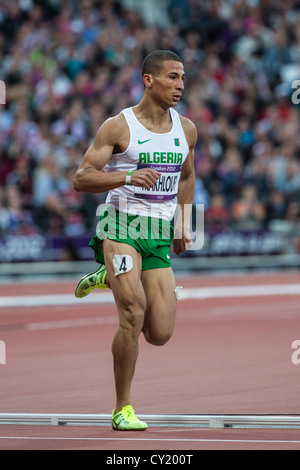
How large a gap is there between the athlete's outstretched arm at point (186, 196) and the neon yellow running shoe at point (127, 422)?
1.50 meters

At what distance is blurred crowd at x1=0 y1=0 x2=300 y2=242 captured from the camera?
22297 mm

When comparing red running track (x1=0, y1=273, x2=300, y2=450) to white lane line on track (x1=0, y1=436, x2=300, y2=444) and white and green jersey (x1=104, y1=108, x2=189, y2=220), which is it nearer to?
white lane line on track (x1=0, y1=436, x2=300, y2=444)

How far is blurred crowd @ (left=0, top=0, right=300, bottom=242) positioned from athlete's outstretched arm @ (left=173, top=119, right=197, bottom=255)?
1290 cm

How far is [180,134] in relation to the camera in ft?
26.6

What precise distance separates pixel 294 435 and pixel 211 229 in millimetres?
17468

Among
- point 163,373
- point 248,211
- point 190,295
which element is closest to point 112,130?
point 163,373

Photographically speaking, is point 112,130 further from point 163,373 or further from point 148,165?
point 163,373

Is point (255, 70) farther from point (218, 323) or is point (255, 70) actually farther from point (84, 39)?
point (218, 323)

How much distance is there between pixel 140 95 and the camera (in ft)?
82.5

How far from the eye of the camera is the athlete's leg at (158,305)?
7793 mm

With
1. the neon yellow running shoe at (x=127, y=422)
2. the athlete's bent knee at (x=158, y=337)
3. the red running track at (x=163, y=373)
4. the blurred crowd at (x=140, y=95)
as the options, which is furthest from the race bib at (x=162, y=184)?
the blurred crowd at (x=140, y=95)

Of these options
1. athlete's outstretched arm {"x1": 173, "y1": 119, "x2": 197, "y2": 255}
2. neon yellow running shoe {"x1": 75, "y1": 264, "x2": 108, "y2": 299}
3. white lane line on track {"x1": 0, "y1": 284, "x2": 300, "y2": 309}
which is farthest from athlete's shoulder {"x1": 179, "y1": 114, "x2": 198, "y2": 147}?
white lane line on track {"x1": 0, "y1": 284, "x2": 300, "y2": 309}

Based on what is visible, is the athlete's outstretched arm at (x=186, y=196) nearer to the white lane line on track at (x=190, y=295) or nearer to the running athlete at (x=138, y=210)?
the running athlete at (x=138, y=210)

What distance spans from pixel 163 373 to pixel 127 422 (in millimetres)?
3418
